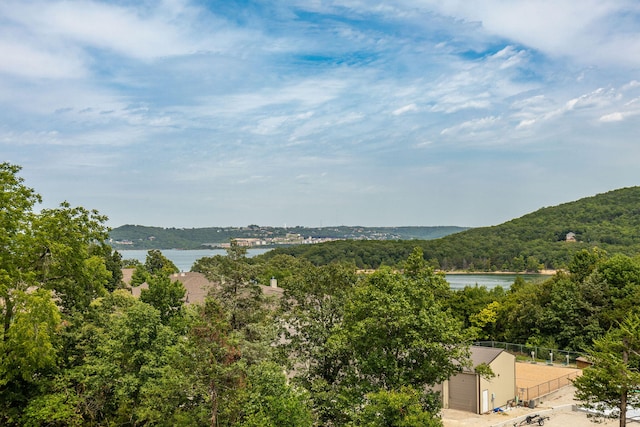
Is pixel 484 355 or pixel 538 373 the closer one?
pixel 484 355

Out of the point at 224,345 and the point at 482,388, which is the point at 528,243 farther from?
the point at 224,345

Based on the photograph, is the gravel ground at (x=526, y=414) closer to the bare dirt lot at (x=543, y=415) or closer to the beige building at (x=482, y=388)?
the bare dirt lot at (x=543, y=415)

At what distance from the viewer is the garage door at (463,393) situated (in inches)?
971

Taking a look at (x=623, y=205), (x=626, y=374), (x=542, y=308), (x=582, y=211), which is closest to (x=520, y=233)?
(x=582, y=211)

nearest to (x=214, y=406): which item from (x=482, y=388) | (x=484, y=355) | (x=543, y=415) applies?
(x=482, y=388)

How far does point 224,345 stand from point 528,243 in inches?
5820

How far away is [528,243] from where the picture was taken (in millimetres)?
148000

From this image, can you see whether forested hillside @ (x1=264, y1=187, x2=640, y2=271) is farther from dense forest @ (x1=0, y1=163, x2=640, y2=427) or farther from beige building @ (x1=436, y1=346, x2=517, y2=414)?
dense forest @ (x1=0, y1=163, x2=640, y2=427)

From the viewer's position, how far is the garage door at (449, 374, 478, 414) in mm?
24656

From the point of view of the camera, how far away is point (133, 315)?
60.5 feet

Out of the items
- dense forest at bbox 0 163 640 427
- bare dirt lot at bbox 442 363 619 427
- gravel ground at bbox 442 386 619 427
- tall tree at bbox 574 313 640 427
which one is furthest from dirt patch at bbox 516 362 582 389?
tall tree at bbox 574 313 640 427

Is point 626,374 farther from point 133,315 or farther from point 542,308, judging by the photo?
point 542,308

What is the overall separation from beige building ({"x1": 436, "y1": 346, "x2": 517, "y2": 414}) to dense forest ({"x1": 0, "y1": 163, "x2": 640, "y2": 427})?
6.15 m

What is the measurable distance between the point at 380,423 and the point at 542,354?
27729 mm
